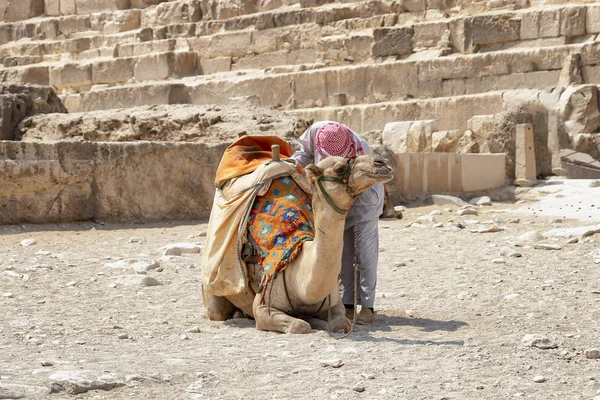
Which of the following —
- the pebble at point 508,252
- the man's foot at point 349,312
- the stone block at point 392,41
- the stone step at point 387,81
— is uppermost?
the stone block at point 392,41

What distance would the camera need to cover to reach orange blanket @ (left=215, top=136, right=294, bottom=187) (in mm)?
6062

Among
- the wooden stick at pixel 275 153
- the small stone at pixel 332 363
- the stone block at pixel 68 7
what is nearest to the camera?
the small stone at pixel 332 363

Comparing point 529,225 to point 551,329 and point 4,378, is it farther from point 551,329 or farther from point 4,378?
point 4,378

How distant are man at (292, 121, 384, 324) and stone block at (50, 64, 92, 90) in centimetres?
2090

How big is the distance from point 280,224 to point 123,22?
25.2 metres

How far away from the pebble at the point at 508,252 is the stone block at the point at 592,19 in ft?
37.7

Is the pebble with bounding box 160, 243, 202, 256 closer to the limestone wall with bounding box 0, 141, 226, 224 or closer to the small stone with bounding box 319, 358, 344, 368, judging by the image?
the limestone wall with bounding box 0, 141, 226, 224

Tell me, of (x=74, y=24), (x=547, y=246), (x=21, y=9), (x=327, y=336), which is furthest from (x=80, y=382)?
(x=21, y=9)

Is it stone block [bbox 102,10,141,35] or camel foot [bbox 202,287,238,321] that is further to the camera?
stone block [bbox 102,10,141,35]

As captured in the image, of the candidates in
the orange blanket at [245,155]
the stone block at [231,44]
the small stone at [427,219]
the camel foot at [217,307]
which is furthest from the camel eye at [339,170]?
the stone block at [231,44]

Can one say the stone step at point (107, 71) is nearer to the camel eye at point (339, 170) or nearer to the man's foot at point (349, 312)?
the man's foot at point (349, 312)

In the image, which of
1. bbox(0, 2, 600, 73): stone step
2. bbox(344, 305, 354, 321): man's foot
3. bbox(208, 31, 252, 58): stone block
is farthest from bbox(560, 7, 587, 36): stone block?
bbox(344, 305, 354, 321): man's foot

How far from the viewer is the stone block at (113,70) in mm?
25562

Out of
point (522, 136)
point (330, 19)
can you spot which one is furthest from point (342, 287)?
point (330, 19)
